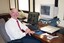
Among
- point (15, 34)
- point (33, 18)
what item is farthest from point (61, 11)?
Answer: point (15, 34)

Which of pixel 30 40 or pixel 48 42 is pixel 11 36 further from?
pixel 48 42

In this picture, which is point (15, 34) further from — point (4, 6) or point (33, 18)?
point (4, 6)

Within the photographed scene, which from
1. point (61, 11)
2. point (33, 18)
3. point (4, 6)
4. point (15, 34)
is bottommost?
point (15, 34)

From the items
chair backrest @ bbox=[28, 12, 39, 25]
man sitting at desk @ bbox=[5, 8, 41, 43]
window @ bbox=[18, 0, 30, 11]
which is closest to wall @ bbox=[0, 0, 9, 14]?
window @ bbox=[18, 0, 30, 11]

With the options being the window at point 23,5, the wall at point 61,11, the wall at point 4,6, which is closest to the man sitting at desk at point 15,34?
the wall at point 61,11

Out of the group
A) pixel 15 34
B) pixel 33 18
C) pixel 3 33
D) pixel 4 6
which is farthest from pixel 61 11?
pixel 4 6

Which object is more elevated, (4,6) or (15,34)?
(4,6)

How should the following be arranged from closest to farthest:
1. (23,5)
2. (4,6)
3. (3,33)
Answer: (3,33) → (23,5) → (4,6)

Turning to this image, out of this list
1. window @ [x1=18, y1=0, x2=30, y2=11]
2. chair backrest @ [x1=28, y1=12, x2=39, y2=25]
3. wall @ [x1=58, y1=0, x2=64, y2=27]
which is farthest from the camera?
window @ [x1=18, y1=0, x2=30, y2=11]

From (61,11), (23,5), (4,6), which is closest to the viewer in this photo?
(61,11)

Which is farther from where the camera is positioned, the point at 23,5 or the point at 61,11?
the point at 23,5

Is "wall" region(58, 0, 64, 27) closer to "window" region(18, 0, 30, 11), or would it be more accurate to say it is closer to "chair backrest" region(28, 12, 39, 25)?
"chair backrest" region(28, 12, 39, 25)

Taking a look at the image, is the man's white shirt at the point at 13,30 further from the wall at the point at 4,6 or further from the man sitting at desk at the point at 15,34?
the wall at the point at 4,6

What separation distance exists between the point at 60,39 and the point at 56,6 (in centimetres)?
95
